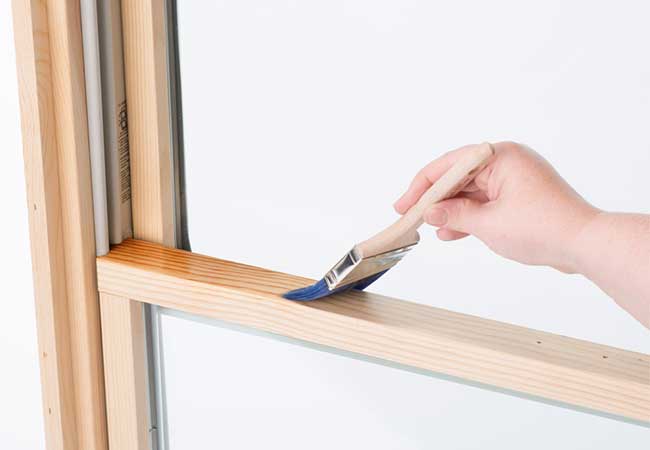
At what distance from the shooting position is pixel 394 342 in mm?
747

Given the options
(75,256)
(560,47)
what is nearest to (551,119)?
(560,47)

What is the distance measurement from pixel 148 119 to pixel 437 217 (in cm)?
25

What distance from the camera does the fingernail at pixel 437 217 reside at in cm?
72

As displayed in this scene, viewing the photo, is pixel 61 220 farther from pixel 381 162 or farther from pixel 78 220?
pixel 381 162

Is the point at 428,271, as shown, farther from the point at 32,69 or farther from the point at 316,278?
the point at 32,69

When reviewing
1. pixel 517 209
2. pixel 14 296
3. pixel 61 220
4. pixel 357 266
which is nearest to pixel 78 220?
pixel 61 220

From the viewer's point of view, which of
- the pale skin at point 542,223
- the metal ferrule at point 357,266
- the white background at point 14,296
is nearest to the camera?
the pale skin at point 542,223

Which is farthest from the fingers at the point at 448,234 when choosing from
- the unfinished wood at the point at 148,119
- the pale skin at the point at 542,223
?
the unfinished wood at the point at 148,119

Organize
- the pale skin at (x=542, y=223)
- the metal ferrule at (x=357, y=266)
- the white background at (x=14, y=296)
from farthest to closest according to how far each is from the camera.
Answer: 1. the white background at (x=14, y=296)
2. the metal ferrule at (x=357, y=266)
3. the pale skin at (x=542, y=223)

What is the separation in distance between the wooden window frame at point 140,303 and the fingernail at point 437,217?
0.23ft

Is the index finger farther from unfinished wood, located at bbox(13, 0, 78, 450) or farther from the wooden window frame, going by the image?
unfinished wood, located at bbox(13, 0, 78, 450)

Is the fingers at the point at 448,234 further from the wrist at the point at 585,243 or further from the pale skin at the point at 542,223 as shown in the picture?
the wrist at the point at 585,243

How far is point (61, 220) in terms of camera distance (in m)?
0.84

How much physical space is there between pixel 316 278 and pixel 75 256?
0.19 meters
